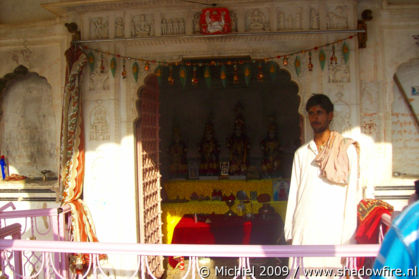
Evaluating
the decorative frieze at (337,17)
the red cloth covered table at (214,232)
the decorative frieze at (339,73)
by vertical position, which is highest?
the decorative frieze at (337,17)

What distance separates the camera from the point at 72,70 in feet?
14.0

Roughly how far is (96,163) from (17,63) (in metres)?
1.99

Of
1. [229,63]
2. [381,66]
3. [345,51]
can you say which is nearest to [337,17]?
[345,51]

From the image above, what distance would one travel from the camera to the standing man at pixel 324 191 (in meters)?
3.17

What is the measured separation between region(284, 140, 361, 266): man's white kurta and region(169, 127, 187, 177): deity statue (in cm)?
400

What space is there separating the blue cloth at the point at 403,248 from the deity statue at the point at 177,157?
19.9ft

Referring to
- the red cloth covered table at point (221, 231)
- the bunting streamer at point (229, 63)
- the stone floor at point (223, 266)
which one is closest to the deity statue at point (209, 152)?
the red cloth covered table at point (221, 231)

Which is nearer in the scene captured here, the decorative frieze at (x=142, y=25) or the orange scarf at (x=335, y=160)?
the orange scarf at (x=335, y=160)

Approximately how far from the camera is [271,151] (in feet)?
23.0

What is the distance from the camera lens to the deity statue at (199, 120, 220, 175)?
706cm

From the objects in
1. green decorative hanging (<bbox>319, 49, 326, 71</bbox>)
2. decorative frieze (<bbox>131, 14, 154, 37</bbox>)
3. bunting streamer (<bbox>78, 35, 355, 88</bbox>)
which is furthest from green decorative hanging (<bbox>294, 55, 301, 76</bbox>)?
decorative frieze (<bbox>131, 14, 154, 37</bbox>)

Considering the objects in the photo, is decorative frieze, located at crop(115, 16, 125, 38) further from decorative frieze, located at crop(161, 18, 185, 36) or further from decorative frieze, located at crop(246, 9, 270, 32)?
decorative frieze, located at crop(246, 9, 270, 32)

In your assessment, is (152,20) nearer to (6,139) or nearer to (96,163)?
(96,163)

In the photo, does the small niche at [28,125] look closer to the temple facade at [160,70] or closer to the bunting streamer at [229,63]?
the temple facade at [160,70]
